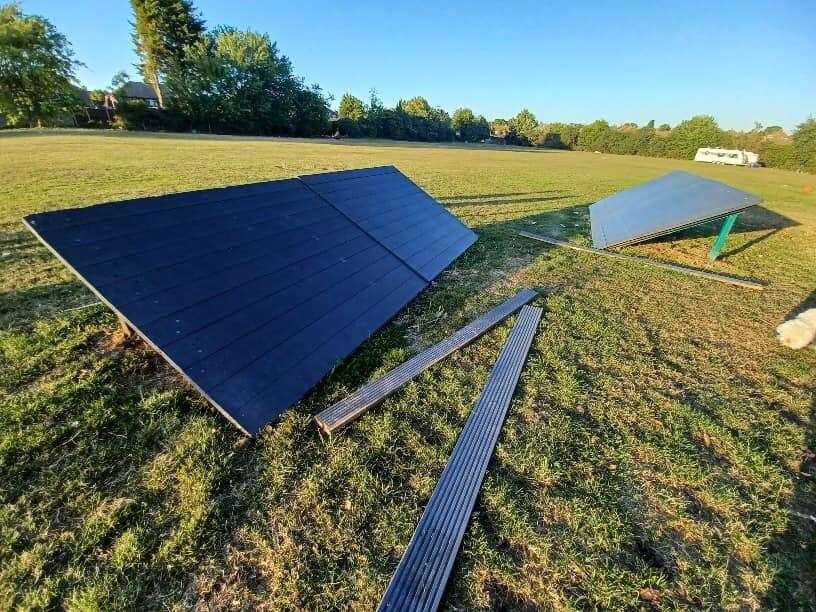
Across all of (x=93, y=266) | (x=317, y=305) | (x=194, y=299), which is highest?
(x=93, y=266)

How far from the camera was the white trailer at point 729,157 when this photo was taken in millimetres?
43625

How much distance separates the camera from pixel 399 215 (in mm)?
6254

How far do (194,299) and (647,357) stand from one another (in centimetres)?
458

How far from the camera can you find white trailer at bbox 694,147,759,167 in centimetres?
4362

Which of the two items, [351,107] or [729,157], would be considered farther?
[351,107]

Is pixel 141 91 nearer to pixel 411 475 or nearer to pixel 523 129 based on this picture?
pixel 523 129

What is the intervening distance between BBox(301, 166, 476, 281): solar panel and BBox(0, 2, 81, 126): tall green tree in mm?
49248

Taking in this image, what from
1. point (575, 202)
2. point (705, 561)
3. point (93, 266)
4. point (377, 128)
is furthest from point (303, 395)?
point (377, 128)

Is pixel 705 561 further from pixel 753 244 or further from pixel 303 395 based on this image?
pixel 753 244

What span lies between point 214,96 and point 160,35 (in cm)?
1396

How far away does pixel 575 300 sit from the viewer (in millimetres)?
5258

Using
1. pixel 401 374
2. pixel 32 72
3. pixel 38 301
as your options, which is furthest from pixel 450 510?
pixel 32 72

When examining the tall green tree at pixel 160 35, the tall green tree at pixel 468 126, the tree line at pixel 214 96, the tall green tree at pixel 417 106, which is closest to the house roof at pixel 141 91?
the tree line at pixel 214 96

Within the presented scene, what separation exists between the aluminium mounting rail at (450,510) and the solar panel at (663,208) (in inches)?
220
